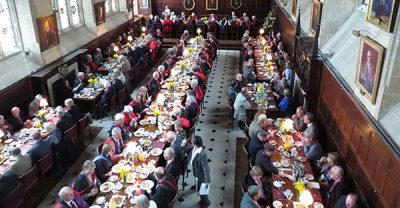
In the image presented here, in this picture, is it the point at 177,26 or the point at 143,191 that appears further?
the point at 177,26

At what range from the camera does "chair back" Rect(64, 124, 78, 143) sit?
28.8ft

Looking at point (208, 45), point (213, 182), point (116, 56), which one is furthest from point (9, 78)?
point (208, 45)

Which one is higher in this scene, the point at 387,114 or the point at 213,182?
the point at 387,114

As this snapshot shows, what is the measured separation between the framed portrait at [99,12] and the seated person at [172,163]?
425 inches

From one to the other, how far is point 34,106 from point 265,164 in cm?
703

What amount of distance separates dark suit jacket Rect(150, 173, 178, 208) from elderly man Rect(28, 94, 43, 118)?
558 cm

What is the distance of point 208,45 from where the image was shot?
1642 cm

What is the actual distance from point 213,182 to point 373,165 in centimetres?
382

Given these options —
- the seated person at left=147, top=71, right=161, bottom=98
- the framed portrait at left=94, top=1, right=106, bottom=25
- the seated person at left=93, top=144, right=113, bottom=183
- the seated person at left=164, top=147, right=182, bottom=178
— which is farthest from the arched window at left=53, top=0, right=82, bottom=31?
the seated person at left=164, top=147, right=182, bottom=178

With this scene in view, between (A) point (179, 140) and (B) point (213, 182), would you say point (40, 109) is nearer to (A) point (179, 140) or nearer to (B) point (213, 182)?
(A) point (179, 140)

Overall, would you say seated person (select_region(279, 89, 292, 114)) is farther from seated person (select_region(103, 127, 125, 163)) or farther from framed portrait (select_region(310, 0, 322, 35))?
seated person (select_region(103, 127, 125, 163))

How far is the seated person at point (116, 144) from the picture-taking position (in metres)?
7.73

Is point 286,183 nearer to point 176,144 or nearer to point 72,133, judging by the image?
point 176,144

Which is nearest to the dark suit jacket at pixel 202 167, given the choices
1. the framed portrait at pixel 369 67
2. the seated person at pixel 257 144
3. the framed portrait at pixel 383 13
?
the seated person at pixel 257 144
